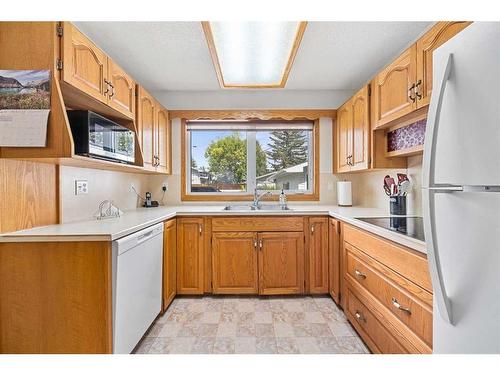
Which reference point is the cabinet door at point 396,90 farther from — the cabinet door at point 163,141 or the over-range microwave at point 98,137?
the cabinet door at point 163,141

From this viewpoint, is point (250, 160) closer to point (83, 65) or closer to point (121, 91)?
point (121, 91)

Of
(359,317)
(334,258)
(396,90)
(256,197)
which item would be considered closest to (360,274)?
(359,317)

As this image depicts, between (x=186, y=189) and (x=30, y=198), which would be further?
(x=186, y=189)

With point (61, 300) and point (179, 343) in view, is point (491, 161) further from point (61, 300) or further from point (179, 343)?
point (179, 343)

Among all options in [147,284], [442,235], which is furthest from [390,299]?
[147,284]

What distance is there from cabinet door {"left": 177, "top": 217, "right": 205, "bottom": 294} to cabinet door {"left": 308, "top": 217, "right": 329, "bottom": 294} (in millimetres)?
1050

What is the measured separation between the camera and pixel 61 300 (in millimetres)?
1466

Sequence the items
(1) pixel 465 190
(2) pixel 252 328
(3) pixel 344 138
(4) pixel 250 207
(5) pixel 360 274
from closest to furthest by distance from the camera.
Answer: (1) pixel 465 190 → (5) pixel 360 274 → (2) pixel 252 328 → (3) pixel 344 138 → (4) pixel 250 207

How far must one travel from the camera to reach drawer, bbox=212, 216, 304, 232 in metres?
2.69

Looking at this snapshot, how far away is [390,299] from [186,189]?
250 cm

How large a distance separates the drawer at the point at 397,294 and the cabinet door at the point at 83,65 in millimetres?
2003

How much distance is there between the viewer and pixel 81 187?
2102mm

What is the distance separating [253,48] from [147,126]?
123 cm

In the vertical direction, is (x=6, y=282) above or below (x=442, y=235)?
below
